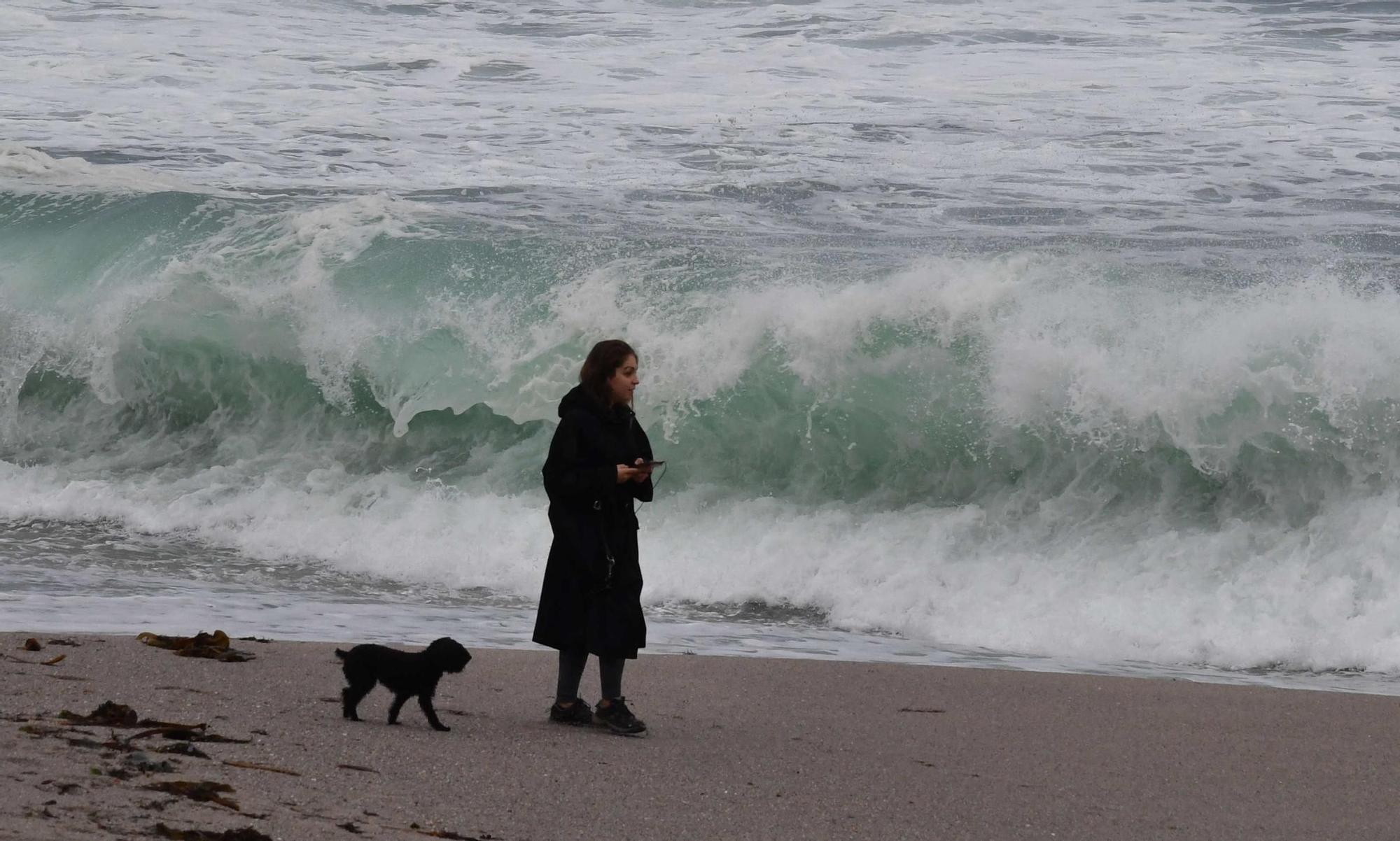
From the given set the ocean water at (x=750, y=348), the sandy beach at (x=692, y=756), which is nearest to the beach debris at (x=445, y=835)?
the sandy beach at (x=692, y=756)

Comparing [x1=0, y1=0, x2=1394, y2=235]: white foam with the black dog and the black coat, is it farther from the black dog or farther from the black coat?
the black dog

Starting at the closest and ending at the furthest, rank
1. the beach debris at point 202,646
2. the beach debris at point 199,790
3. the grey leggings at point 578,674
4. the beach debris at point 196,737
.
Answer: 1. the beach debris at point 199,790
2. the beach debris at point 196,737
3. the grey leggings at point 578,674
4. the beach debris at point 202,646

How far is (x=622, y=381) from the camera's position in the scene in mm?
5277

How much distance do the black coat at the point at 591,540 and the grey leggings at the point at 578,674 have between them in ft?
0.14

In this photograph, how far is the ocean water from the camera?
870 cm

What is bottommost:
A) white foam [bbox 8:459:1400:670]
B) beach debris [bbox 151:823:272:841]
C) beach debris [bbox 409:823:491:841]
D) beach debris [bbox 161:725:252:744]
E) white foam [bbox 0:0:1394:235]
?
beach debris [bbox 409:823:491:841]

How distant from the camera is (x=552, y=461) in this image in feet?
17.2

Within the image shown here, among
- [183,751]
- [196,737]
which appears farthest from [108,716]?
[183,751]

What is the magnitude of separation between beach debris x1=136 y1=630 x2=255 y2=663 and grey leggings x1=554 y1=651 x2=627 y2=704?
142 cm

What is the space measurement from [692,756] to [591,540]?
0.81 m

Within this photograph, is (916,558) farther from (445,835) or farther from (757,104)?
(757,104)

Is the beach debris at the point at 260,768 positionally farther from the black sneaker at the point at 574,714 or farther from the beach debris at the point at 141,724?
the black sneaker at the point at 574,714

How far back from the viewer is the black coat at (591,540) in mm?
5234

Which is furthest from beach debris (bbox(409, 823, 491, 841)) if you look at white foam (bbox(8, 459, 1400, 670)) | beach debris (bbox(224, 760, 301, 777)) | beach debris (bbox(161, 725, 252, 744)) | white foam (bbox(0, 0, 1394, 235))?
white foam (bbox(0, 0, 1394, 235))
